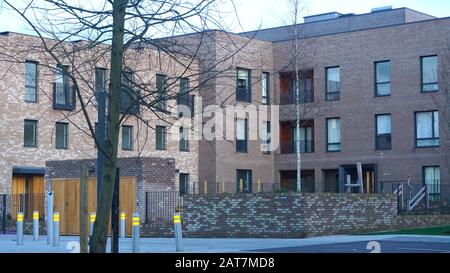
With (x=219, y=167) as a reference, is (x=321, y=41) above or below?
above

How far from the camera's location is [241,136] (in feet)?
161

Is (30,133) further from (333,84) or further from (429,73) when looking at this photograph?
(429,73)

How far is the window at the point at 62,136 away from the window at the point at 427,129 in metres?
19.4

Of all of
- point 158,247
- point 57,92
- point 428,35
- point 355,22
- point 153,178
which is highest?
point 355,22

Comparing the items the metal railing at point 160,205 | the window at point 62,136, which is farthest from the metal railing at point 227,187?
the metal railing at point 160,205

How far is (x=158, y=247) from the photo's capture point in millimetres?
24125

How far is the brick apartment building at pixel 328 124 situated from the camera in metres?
43.0

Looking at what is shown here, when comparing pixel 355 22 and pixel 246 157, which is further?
pixel 355 22

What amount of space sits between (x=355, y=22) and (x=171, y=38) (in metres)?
52.1

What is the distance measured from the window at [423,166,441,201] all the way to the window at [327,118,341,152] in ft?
18.6

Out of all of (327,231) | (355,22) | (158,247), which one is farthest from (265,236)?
(355,22)

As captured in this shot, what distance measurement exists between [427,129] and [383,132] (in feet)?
9.13
